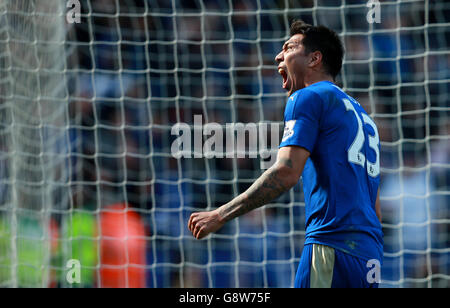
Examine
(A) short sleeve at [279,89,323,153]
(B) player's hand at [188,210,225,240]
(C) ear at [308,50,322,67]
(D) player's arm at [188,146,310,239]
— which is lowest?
(B) player's hand at [188,210,225,240]

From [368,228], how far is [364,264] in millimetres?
116

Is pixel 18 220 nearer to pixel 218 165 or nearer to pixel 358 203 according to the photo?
pixel 218 165

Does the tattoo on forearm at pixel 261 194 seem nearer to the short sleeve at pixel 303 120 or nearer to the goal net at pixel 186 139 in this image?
the short sleeve at pixel 303 120

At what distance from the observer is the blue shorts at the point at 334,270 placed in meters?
2.06

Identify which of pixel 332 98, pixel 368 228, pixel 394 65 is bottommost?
pixel 368 228

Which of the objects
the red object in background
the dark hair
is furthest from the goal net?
the dark hair

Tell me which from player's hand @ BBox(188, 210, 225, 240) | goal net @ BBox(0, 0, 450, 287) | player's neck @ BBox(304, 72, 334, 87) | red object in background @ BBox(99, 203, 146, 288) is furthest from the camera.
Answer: red object in background @ BBox(99, 203, 146, 288)

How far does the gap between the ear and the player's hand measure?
0.72m

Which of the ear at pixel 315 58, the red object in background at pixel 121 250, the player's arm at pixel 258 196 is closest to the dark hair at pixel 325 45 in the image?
the ear at pixel 315 58

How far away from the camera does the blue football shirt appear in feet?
6.85

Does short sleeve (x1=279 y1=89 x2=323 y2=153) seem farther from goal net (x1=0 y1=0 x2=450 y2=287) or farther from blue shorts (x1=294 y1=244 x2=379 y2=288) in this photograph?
goal net (x1=0 y1=0 x2=450 y2=287)

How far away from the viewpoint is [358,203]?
6.93 ft

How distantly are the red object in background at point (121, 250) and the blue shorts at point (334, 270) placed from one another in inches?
94.6
